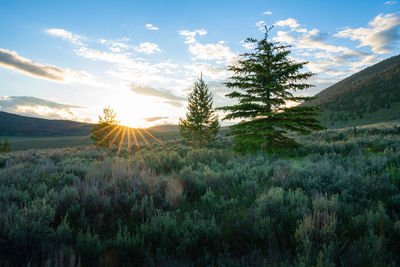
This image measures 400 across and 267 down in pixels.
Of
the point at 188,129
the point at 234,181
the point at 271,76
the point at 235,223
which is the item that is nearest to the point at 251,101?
the point at 271,76

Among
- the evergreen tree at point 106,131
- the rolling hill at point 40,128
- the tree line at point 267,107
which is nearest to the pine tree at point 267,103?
the tree line at point 267,107

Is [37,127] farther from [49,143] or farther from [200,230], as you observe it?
[200,230]

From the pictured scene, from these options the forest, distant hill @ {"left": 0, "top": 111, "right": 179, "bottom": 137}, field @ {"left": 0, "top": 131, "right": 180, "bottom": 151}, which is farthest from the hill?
the forest

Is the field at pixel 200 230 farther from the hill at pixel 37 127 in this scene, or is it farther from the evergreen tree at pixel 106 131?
the hill at pixel 37 127

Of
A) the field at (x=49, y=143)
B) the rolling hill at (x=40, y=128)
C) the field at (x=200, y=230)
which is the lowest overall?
the field at (x=49, y=143)

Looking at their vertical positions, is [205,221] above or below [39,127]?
below

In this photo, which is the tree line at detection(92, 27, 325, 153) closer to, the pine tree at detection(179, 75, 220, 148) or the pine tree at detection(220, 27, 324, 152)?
the pine tree at detection(220, 27, 324, 152)

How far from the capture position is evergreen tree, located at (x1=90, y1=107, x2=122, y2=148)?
95.1ft

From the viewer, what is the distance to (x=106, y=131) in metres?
29.7

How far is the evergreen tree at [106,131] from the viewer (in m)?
29.0

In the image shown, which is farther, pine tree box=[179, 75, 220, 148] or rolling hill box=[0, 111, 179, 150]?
rolling hill box=[0, 111, 179, 150]

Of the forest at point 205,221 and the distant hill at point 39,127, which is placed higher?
the distant hill at point 39,127

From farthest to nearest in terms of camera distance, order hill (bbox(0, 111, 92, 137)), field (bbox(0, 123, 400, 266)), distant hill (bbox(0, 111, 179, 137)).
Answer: hill (bbox(0, 111, 92, 137)) < distant hill (bbox(0, 111, 179, 137)) < field (bbox(0, 123, 400, 266))

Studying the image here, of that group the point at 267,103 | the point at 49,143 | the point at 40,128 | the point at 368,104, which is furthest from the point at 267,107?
the point at 40,128
